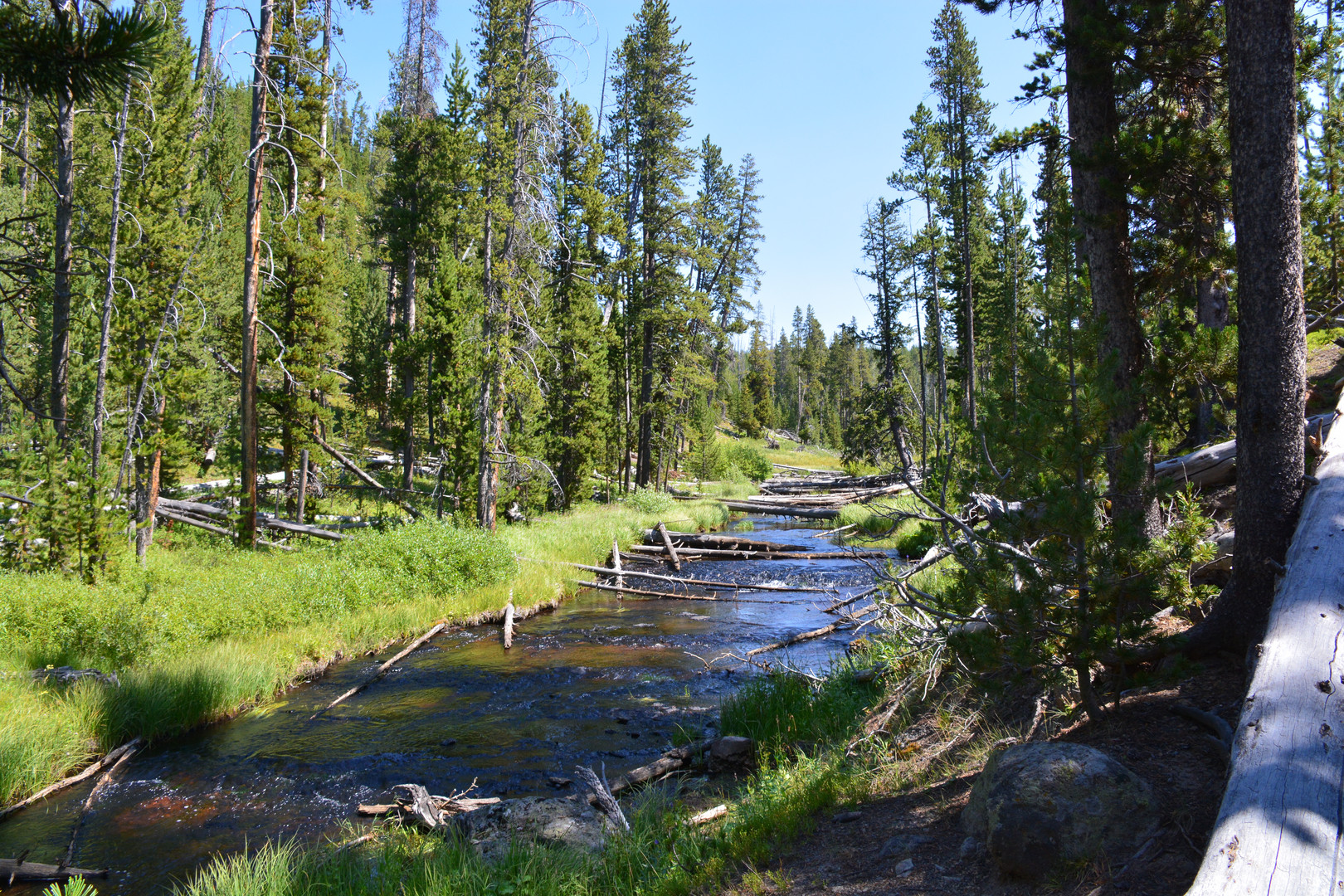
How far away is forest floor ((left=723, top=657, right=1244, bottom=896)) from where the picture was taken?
3.33 meters

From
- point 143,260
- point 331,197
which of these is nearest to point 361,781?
point 143,260

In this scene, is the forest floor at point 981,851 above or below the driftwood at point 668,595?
above

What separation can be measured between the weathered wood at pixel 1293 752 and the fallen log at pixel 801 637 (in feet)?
23.6

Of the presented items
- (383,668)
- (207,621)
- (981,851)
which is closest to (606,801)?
(981,851)

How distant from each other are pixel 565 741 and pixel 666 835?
3345 millimetres

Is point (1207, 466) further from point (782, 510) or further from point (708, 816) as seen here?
point (782, 510)

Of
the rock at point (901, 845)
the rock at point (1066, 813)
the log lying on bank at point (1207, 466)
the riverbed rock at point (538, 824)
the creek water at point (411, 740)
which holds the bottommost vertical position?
the creek water at point (411, 740)

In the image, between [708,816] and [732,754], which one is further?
[732,754]

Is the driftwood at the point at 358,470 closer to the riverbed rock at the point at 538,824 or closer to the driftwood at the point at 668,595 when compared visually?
the driftwood at the point at 668,595

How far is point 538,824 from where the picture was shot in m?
5.33

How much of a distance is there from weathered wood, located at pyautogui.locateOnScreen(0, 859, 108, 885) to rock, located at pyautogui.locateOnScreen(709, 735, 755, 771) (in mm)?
4919

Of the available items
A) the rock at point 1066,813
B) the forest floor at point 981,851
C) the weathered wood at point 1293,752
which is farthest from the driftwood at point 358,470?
the weathered wood at point 1293,752

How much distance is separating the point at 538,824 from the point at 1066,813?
142 inches

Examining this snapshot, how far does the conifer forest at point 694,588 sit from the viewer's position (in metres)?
3.96
